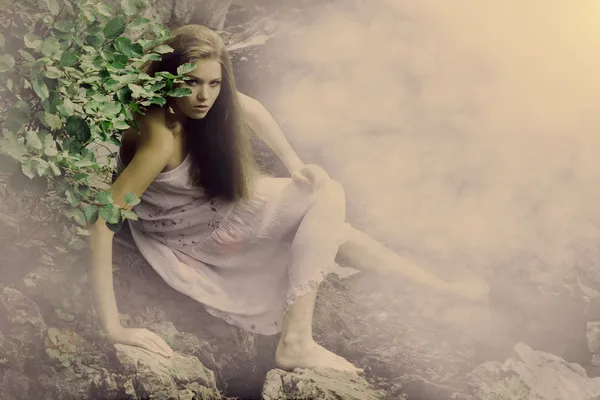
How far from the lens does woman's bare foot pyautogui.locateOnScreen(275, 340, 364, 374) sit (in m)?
2.94

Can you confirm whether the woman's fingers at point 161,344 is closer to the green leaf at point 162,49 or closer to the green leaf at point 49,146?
the green leaf at point 49,146

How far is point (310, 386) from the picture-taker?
2.91 meters

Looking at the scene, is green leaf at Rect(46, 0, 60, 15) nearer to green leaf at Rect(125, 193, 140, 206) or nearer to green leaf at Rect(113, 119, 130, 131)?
green leaf at Rect(113, 119, 130, 131)

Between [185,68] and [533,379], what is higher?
[185,68]

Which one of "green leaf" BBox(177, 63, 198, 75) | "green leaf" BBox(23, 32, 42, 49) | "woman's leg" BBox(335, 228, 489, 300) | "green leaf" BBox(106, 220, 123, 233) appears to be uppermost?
"green leaf" BBox(23, 32, 42, 49)

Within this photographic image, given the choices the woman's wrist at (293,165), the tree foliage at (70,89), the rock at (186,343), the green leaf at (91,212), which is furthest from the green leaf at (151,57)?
the rock at (186,343)

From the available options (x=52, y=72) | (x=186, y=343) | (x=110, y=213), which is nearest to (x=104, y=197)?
(x=110, y=213)

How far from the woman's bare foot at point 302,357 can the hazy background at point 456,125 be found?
44cm

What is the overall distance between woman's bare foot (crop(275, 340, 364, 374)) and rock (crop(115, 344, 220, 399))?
25 cm

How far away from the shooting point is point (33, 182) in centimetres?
262

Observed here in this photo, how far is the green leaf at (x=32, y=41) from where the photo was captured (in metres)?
2.50

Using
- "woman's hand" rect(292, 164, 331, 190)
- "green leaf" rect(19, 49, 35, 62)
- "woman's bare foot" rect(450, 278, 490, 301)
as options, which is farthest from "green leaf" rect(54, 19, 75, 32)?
"woman's bare foot" rect(450, 278, 490, 301)

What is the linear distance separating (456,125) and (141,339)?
1.27m

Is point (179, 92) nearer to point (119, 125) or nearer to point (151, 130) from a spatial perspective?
point (119, 125)
